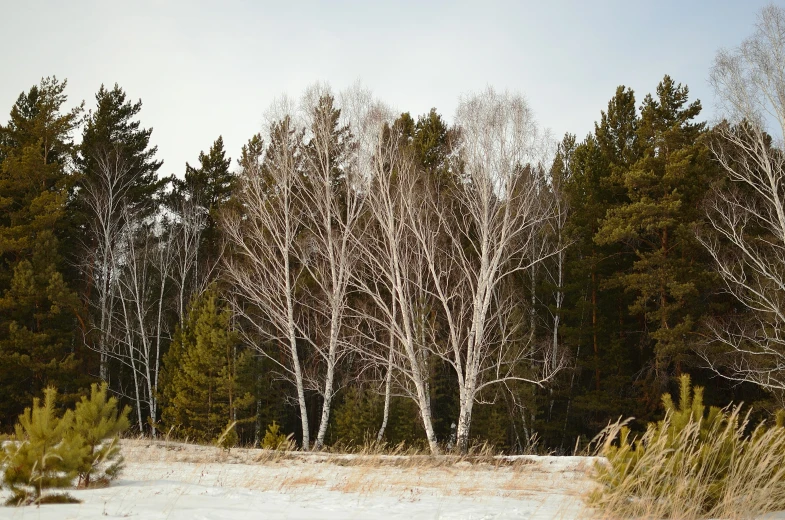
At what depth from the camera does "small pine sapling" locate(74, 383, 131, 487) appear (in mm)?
5992

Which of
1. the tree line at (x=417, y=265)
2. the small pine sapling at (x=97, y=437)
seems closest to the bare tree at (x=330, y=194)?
the tree line at (x=417, y=265)

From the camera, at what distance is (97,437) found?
6.10m

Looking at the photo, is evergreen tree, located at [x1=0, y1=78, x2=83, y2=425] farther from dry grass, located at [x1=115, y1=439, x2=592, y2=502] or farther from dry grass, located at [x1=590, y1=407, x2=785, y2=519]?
dry grass, located at [x1=590, y1=407, x2=785, y2=519]

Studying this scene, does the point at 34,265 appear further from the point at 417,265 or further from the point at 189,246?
the point at 417,265

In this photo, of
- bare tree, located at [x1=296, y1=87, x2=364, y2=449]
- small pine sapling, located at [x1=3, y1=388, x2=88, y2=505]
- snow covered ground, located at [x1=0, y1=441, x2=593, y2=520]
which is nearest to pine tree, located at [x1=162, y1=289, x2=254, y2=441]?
bare tree, located at [x1=296, y1=87, x2=364, y2=449]

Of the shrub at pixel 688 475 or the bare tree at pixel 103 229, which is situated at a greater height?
the bare tree at pixel 103 229

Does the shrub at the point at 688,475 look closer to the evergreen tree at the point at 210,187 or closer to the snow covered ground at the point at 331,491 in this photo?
the snow covered ground at the point at 331,491

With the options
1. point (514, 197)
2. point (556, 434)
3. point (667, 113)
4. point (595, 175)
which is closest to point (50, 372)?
point (514, 197)

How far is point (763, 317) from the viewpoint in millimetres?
16125

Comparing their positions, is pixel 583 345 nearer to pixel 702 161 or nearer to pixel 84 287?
pixel 702 161

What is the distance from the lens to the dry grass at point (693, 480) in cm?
463

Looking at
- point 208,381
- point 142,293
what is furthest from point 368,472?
point 142,293

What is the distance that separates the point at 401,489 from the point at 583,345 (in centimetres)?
1639

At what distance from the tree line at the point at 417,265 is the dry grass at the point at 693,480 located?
23.4 feet
